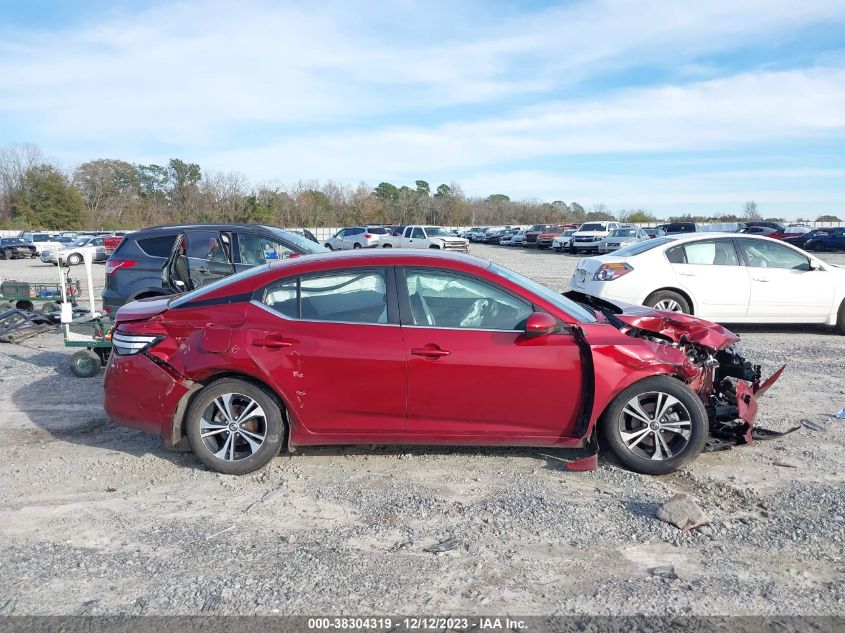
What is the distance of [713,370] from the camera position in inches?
200

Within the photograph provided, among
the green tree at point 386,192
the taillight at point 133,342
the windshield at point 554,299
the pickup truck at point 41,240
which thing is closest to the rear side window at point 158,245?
the taillight at point 133,342

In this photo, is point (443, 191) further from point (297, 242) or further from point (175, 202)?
point (297, 242)

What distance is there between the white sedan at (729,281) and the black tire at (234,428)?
6.31m

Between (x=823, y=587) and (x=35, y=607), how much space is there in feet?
12.5

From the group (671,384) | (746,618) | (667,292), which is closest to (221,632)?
(746,618)

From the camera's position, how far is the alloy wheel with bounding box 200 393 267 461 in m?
4.66

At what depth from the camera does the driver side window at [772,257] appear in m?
9.87

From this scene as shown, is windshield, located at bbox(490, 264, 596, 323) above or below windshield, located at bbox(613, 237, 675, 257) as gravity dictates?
below

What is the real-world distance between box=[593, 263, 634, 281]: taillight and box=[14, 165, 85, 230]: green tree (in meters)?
71.3

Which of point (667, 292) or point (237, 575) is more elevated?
point (667, 292)

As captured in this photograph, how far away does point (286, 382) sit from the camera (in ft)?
15.1

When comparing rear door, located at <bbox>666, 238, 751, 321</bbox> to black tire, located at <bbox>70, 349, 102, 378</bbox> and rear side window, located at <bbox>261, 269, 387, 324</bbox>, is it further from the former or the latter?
black tire, located at <bbox>70, 349, 102, 378</bbox>

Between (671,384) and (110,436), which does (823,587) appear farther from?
(110,436)

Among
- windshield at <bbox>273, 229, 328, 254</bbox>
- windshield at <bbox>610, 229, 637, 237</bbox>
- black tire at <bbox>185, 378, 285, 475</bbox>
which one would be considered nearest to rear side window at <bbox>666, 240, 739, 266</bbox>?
windshield at <bbox>273, 229, 328, 254</bbox>
